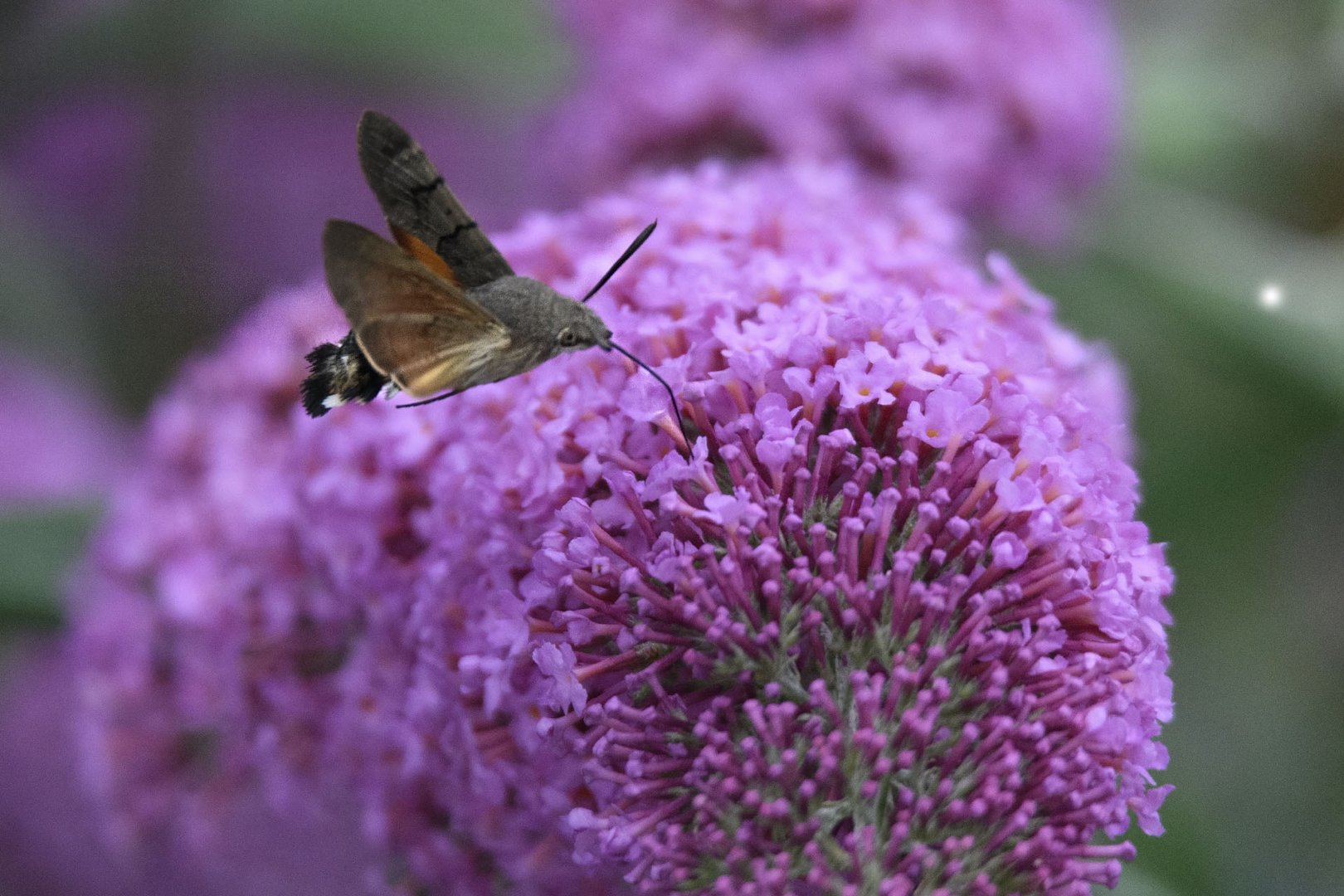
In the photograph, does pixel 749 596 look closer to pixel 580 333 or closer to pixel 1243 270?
pixel 580 333

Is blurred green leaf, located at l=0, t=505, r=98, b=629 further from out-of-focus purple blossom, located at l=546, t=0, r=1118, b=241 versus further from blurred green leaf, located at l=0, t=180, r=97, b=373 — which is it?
out-of-focus purple blossom, located at l=546, t=0, r=1118, b=241

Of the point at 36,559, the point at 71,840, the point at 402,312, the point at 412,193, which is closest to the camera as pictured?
the point at 402,312

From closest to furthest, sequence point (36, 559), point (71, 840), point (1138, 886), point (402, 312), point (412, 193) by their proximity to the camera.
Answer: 1. point (402, 312)
2. point (412, 193)
3. point (1138, 886)
4. point (36, 559)
5. point (71, 840)

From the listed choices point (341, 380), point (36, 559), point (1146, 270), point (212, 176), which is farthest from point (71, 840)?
point (1146, 270)

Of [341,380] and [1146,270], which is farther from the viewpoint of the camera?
[1146,270]

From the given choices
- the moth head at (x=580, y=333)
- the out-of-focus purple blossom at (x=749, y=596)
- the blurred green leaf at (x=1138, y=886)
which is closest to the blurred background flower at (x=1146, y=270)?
the blurred green leaf at (x=1138, y=886)

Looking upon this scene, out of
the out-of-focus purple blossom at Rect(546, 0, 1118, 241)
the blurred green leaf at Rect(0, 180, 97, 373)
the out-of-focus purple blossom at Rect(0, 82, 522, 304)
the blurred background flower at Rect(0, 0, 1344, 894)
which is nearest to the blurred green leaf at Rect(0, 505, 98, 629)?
the blurred background flower at Rect(0, 0, 1344, 894)

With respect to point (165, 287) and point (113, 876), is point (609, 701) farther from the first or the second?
point (165, 287)
